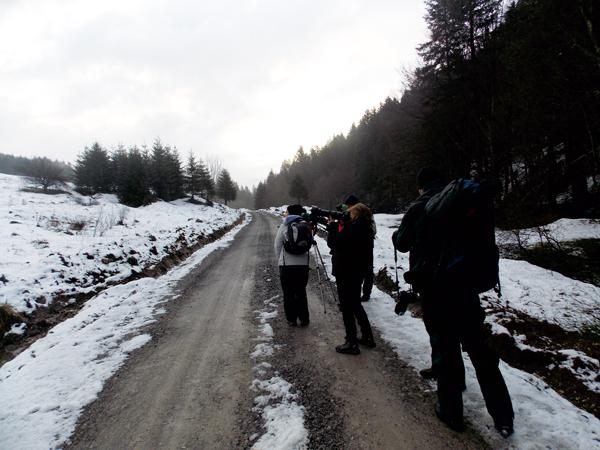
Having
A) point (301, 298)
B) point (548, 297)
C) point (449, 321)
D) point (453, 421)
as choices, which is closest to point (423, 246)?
point (449, 321)

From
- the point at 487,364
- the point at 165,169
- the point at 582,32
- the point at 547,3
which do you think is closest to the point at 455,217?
the point at 487,364

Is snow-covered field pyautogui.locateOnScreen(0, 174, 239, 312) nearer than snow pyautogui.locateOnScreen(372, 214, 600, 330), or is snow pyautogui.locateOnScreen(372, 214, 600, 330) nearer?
snow pyautogui.locateOnScreen(372, 214, 600, 330)

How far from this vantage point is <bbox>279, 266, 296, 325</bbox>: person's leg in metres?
5.32

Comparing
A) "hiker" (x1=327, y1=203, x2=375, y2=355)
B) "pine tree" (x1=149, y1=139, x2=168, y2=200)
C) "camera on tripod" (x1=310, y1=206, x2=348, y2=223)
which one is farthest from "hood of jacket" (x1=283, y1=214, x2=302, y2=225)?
"pine tree" (x1=149, y1=139, x2=168, y2=200)

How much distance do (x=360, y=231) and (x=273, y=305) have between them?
10.5ft

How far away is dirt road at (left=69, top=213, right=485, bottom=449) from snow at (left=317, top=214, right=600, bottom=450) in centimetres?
35

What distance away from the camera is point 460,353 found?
105 inches

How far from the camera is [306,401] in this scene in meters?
3.20

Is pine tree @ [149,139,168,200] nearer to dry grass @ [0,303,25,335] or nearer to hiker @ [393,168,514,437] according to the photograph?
dry grass @ [0,303,25,335]

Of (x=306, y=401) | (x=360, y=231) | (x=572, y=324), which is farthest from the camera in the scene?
(x=572, y=324)

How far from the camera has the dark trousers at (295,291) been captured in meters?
5.32

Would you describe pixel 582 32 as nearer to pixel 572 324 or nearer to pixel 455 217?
pixel 572 324

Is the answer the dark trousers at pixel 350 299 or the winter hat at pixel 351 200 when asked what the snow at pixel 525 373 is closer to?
the dark trousers at pixel 350 299

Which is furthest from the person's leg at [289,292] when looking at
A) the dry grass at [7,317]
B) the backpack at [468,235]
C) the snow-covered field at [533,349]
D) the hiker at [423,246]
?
the dry grass at [7,317]
